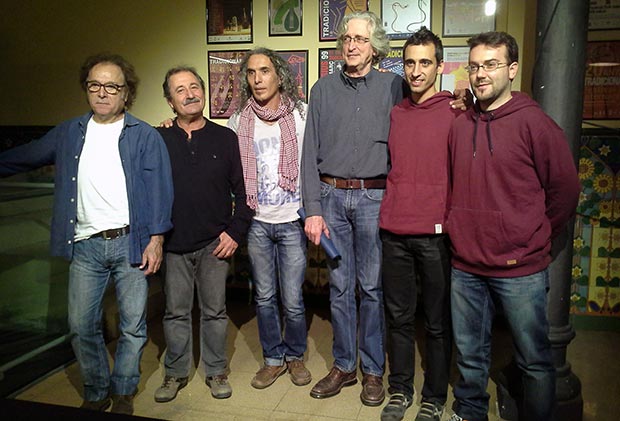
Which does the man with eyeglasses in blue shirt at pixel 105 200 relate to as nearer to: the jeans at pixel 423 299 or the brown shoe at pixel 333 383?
the brown shoe at pixel 333 383

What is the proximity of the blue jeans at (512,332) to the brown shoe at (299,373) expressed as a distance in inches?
26.8

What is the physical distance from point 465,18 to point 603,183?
3.50 feet

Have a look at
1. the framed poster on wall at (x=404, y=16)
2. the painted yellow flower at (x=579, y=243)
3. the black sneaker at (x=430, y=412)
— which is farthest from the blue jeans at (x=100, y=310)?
the painted yellow flower at (x=579, y=243)

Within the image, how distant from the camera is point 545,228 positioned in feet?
5.86

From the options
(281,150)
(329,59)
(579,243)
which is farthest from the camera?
(329,59)

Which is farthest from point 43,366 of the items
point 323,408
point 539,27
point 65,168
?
point 539,27

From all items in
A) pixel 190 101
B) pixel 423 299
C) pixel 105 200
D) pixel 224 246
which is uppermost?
pixel 190 101

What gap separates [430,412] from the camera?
2.12m

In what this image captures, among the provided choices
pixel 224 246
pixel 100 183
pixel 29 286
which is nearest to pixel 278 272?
pixel 224 246

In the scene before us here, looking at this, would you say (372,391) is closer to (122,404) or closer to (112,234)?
(122,404)

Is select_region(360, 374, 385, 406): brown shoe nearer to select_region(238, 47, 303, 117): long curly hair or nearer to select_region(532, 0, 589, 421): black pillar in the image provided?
select_region(532, 0, 589, 421): black pillar

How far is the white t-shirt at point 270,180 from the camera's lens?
2.36 m

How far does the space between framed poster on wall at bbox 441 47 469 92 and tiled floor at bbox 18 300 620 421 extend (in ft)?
4.35

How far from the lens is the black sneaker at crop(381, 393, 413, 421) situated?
214cm
